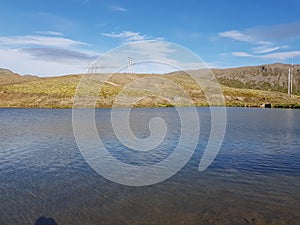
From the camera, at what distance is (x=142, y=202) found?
1427cm

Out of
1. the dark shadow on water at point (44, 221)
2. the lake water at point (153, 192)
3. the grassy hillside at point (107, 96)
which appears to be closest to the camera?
the dark shadow on water at point (44, 221)

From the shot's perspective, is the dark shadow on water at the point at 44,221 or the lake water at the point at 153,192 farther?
the lake water at the point at 153,192

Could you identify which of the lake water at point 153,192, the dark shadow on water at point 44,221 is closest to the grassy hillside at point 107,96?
the lake water at point 153,192

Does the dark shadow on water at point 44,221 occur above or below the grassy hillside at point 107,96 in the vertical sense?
below

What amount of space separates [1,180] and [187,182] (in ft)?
33.9

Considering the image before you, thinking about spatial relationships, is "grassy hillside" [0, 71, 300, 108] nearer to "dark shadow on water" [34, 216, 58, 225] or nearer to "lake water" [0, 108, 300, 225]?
"lake water" [0, 108, 300, 225]

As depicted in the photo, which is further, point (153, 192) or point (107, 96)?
point (107, 96)

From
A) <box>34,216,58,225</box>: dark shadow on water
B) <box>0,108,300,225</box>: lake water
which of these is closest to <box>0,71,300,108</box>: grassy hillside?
<box>0,108,300,225</box>: lake water

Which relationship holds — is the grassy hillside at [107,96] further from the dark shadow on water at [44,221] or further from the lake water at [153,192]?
the dark shadow on water at [44,221]

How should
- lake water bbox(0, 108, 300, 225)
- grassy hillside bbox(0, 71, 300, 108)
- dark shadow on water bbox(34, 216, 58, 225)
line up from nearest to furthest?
1. dark shadow on water bbox(34, 216, 58, 225)
2. lake water bbox(0, 108, 300, 225)
3. grassy hillside bbox(0, 71, 300, 108)

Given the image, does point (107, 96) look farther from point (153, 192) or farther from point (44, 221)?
point (44, 221)

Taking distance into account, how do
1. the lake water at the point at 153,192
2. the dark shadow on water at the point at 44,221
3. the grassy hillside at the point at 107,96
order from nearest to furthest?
the dark shadow on water at the point at 44,221, the lake water at the point at 153,192, the grassy hillside at the point at 107,96

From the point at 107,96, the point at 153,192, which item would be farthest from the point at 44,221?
the point at 107,96

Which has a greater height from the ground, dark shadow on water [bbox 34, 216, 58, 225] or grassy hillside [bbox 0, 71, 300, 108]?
grassy hillside [bbox 0, 71, 300, 108]
